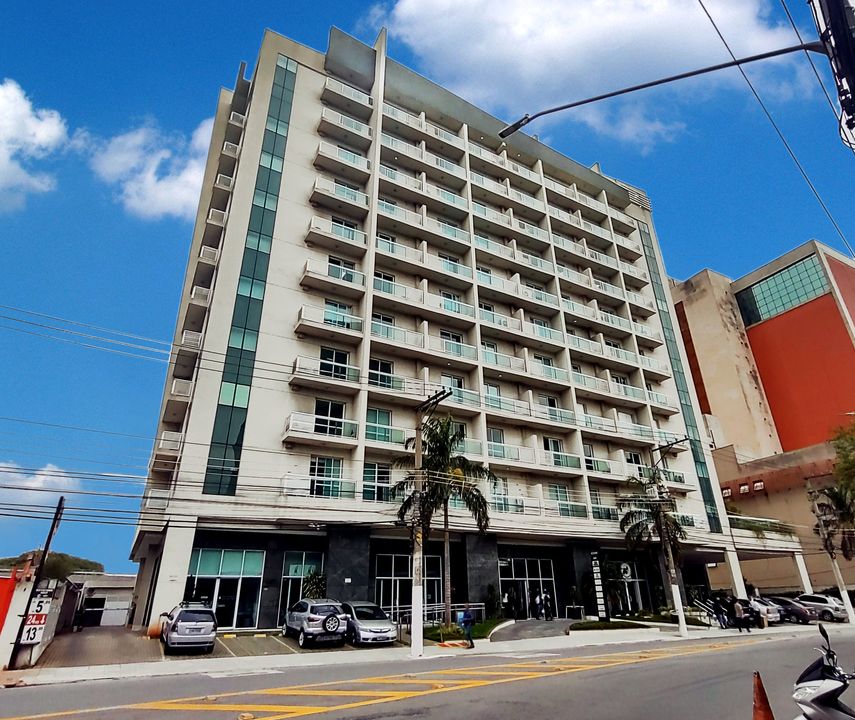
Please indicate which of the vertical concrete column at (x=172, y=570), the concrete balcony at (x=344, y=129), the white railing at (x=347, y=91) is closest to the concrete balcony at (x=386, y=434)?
the vertical concrete column at (x=172, y=570)

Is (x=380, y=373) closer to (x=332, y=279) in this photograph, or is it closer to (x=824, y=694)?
(x=332, y=279)

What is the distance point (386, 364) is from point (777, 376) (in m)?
54.9

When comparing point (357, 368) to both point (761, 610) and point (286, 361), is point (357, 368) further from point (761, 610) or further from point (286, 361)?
point (761, 610)

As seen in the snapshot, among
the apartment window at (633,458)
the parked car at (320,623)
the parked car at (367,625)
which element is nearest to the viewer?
the parked car at (320,623)

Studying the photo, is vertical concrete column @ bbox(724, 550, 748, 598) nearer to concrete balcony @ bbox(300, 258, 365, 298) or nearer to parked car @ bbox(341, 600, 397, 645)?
parked car @ bbox(341, 600, 397, 645)

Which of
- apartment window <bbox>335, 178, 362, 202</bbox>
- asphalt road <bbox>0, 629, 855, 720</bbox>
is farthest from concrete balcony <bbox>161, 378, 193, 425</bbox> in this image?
asphalt road <bbox>0, 629, 855, 720</bbox>

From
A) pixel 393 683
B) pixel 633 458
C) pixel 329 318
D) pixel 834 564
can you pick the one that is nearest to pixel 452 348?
pixel 329 318

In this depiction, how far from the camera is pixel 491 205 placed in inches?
1768

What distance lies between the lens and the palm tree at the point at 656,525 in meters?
28.7

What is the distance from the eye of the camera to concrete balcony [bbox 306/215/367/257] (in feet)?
108

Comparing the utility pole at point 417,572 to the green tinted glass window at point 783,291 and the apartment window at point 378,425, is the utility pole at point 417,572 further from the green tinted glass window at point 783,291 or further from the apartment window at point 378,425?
the green tinted glass window at point 783,291

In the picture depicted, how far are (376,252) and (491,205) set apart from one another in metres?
14.9

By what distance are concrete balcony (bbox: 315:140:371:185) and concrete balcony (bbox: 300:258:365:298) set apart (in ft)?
24.6

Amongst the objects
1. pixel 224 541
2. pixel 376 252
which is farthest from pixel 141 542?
pixel 376 252
